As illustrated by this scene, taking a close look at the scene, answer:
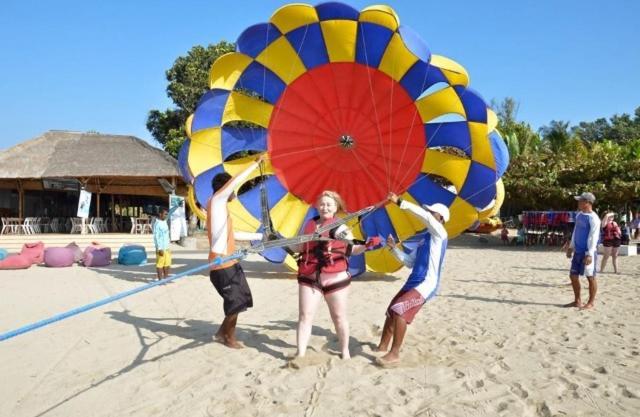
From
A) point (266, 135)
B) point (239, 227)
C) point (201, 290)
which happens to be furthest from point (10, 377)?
point (266, 135)

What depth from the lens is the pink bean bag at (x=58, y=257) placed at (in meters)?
11.1

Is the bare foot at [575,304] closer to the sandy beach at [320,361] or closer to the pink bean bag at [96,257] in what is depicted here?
the sandy beach at [320,361]

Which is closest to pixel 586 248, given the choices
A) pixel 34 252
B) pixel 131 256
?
pixel 131 256

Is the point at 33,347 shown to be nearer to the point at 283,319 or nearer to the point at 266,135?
the point at 283,319

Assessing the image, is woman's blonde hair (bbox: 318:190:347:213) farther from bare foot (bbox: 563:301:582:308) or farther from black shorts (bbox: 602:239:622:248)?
black shorts (bbox: 602:239:622:248)

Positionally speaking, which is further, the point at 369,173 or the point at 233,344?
the point at 369,173

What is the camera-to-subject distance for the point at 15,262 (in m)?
10.7

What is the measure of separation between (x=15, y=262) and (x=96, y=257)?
1.59 metres

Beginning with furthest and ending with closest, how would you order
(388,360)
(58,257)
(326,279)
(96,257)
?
1. (96,257)
2. (58,257)
3. (326,279)
4. (388,360)

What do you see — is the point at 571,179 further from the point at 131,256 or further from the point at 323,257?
the point at 323,257

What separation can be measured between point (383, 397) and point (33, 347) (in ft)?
11.1

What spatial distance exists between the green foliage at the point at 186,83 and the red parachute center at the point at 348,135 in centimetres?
1289

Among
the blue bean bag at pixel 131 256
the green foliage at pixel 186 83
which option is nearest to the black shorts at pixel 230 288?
the blue bean bag at pixel 131 256

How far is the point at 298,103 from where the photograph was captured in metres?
7.96
